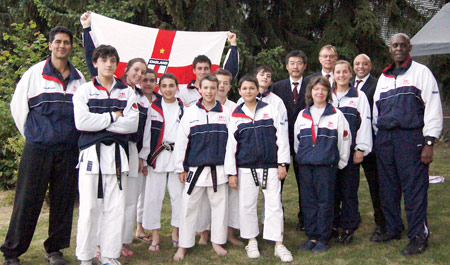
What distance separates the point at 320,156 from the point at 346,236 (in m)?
1.04

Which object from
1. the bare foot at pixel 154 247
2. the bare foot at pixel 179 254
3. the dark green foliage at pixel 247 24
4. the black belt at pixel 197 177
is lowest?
the bare foot at pixel 154 247

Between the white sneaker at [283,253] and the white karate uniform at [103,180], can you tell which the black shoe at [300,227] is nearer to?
the white sneaker at [283,253]

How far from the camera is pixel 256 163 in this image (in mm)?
4473

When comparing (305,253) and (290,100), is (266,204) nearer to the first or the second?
(305,253)

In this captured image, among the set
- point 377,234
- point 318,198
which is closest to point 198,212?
point 318,198

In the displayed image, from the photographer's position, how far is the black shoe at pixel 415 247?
4410 mm

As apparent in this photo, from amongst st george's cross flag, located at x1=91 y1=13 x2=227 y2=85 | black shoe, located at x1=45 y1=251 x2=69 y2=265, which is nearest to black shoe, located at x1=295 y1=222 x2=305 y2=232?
st george's cross flag, located at x1=91 y1=13 x2=227 y2=85

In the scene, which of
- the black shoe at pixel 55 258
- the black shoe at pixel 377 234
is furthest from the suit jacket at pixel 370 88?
the black shoe at pixel 55 258

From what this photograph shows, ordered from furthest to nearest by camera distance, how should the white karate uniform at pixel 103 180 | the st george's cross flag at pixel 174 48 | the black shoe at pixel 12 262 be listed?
1. the st george's cross flag at pixel 174 48
2. the black shoe at pixel 12 262
3. the white karate uniform at pixel 103 180

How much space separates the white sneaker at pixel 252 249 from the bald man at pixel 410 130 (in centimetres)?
145

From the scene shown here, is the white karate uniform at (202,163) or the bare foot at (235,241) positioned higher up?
the white karate uniform at (202,163)

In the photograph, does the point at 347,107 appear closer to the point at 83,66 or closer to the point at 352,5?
the point at 83,66

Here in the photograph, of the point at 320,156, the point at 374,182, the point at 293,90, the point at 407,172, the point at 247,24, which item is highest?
the point at 247,24

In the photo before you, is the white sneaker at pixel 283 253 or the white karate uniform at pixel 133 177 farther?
the white karate uniform at pixel 133 177
